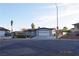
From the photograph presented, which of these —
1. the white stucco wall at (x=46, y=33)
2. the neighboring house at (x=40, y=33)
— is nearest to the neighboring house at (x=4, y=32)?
the neighboring house at (x=40, y=33)

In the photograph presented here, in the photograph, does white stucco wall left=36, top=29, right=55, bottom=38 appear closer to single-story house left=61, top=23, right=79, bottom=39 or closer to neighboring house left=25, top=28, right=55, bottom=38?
neighboring house left=25, top=28, right=55, bottom=38

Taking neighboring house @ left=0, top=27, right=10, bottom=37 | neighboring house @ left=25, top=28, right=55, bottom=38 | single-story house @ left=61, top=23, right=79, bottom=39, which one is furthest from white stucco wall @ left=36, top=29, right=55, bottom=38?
neighboring house @ left=0, top=27, right=10, bottom=37

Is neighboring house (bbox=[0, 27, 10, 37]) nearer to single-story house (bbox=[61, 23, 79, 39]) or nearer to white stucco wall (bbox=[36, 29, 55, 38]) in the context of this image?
white stucco wall (bbox=[36, 29, 55, 38])

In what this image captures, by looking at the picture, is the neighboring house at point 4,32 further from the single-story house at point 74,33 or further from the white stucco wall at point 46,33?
the single-story house at point 74,33

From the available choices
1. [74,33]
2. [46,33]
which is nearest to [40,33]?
[46,33]

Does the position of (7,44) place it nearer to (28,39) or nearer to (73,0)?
(28,39)

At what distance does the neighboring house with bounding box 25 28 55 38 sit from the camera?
2.28 metres

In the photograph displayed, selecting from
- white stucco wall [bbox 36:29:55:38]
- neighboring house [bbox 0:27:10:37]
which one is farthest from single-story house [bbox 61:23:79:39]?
neighboring house [bbox 0:27:10:37]

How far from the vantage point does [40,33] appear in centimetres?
232

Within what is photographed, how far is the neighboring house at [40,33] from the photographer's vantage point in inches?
89.6

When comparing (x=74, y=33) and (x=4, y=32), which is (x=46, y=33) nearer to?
(x=74, y=33)

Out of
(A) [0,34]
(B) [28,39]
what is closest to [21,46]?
(B) [28,39]

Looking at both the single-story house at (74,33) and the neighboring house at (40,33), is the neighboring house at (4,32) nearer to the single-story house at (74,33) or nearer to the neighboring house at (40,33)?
the neighboring house at (40,33)

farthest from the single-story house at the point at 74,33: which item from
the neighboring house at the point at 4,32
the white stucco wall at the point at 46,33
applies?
the neighboring house at the point at 4,32
